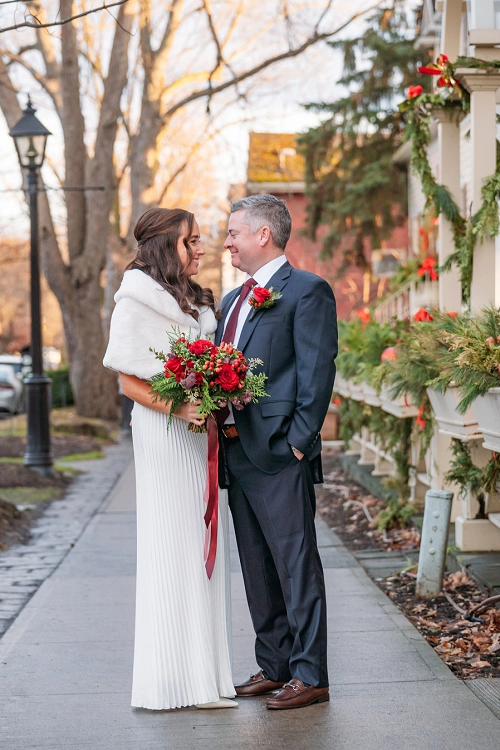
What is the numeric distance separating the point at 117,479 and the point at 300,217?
20219 millimetres

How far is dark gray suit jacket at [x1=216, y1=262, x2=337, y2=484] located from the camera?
409cm

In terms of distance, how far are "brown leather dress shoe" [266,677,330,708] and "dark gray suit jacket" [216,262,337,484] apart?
909mm

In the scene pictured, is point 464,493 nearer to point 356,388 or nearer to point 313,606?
point 313,606

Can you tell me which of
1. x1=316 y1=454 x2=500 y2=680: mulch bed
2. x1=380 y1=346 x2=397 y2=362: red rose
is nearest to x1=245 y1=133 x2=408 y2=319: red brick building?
x1=380 y1=346 x2=397 y2=362: red rose

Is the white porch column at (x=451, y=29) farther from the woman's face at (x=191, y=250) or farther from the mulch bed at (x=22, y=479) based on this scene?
the mulch bed at (x=22, y=479)

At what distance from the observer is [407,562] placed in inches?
285

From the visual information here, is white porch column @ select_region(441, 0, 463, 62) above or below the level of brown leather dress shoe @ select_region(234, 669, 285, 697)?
above

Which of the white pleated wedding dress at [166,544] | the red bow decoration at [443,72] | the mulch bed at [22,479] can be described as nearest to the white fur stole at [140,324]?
the white pleated wedding dress at [166,544]

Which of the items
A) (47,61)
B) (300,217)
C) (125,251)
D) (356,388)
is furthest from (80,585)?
(300,217)

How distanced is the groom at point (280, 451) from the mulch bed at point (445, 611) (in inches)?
38.4

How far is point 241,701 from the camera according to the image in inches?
171

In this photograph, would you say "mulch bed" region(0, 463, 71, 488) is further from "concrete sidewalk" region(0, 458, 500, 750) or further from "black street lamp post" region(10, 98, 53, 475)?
"concrete sidewalk" region(0, 458, 500, 750)

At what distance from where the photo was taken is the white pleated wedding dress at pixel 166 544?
13.7ft

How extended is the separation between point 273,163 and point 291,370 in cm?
2789
